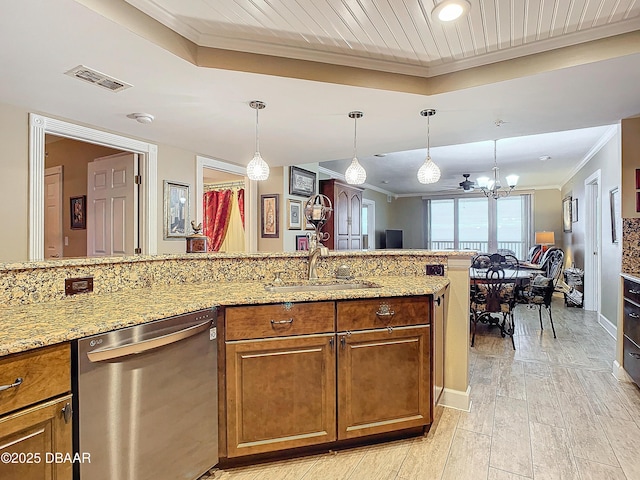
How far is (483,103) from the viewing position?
2619 mm

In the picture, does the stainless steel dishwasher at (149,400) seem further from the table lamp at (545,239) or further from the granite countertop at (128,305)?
the table lamp at (545,239)

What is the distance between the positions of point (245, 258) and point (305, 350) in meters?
0.78

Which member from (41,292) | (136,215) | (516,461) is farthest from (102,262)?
(516,461)

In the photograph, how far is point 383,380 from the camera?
1.95 m

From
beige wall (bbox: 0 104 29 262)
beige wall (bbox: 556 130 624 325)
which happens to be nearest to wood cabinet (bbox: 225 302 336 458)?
beige wall (bbox: 0 104 29 262)

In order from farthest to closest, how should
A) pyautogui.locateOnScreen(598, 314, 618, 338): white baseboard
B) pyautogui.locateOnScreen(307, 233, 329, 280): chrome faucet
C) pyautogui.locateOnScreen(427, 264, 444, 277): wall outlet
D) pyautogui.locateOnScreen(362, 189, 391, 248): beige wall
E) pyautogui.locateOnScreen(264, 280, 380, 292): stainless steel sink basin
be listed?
pyautogui.locateOnScreen(362, 189, 391, 248): beige wall
pyautogui.locateOnScreen(598, 314, 618, 338): white baseboard
pyautogui.locateOnScreen(427, 264, 444, 277): wall outlet
pyautogui.locateOnScreen(307, 233, 329, 280): chrome faucet
pyautogui.locateOnScreen(264, 280, 380, 292): stainless steel sink basin

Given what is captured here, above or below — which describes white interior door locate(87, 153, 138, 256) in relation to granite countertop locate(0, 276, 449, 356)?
above

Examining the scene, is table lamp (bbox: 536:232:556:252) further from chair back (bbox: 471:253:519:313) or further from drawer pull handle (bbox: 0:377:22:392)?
drawer pull handle (bbox: 0:377:22:392)

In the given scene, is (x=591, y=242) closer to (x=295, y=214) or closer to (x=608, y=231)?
(x=608, y=231)

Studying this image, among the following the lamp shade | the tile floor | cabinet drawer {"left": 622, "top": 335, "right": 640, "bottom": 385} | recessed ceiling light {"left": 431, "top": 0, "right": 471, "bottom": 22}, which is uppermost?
recessed ceiling light {"left": 431, "top": 0, "right": 471, "bottom": 22}

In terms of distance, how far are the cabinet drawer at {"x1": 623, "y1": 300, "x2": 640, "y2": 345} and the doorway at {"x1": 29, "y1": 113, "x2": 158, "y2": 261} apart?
13.6ft

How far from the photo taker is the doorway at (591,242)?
A: 5.23 metres

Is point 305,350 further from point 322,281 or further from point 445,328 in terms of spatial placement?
point 445,328

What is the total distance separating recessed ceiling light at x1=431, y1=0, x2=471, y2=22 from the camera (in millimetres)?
1752
